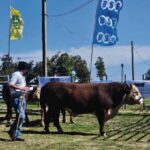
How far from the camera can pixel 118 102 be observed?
1471 centimetres

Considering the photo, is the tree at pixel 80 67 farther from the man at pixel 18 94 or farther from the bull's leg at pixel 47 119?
the man at pixel 18 94

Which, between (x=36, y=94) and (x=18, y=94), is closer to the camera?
(x=18, y=94)

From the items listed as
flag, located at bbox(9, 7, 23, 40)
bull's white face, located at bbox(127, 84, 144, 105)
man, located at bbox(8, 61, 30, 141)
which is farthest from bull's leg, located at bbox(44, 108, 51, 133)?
flag, located at bbox(9, 7, 23, 40)

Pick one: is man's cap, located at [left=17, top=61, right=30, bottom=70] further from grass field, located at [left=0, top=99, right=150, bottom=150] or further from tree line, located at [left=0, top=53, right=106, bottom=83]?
tree line, located at [left=0, top=53, right=106, bottom=83]

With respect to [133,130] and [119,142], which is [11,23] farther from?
[119,142]

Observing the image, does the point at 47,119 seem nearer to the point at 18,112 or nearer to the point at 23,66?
the point at 18,112

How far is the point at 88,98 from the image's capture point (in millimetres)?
14680

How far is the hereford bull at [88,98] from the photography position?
47.9 feet

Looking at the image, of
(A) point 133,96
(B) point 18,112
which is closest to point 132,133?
(A) point 133,96

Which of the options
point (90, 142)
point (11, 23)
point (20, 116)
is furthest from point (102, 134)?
point (11, 23)

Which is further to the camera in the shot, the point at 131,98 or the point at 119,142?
the point at 131,98

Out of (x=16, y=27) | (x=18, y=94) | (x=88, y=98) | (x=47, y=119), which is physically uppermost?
(x=16, y=27)

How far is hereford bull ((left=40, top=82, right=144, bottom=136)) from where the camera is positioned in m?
14.6

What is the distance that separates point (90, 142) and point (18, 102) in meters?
1.89
